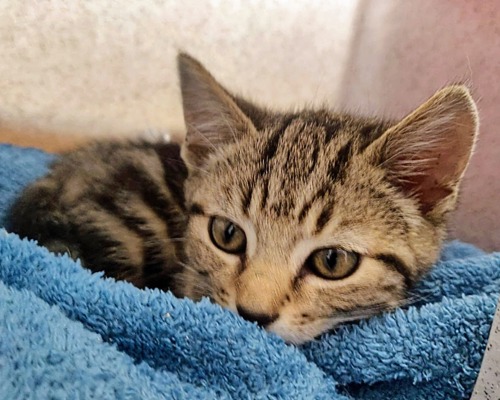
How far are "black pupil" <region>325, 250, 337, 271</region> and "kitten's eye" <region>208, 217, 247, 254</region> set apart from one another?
14 cm

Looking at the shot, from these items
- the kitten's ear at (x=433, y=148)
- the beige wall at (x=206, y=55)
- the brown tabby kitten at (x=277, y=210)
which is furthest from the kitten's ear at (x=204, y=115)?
the beige wall at (x=206, y=55)

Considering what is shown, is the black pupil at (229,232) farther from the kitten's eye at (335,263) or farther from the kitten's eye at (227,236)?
the kitten's eye at (335,263)

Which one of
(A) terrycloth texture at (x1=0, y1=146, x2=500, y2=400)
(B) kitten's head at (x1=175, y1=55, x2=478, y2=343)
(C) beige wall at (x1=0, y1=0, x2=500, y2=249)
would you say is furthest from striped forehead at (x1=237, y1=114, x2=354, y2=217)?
(C) beige wall at (x1=0, y1=0, x2=500, y2=249)

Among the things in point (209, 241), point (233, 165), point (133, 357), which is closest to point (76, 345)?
point (133, 357)

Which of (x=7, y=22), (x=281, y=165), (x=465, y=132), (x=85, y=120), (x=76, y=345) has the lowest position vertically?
(x=85, y=120)

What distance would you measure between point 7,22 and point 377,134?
4.45 ft

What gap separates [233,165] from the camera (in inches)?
43.1

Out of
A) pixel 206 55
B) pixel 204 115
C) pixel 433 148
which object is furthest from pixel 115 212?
pixel 206 55

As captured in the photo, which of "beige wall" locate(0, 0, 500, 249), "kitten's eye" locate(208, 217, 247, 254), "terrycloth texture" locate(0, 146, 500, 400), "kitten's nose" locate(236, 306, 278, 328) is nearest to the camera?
"terrycloth texture" locate(0, 146, 500, 400)

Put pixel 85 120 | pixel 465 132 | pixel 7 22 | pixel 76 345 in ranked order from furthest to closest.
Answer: pixel 85 120 < pixel 7 22 < pixel 465 132 < pixel 76 345

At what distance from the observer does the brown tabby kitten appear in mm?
954

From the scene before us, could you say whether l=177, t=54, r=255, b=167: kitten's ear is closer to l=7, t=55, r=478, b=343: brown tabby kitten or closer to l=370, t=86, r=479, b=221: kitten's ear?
l=7, t=55, r=478, b=343: brown tabby kitten

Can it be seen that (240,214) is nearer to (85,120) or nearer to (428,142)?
(428,142)

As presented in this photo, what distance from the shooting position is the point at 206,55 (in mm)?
2119
